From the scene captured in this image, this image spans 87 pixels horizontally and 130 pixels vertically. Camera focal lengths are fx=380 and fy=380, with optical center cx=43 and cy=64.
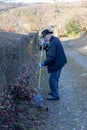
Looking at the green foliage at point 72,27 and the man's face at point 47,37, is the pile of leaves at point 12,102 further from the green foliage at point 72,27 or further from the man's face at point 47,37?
the green foliage at point 72,27

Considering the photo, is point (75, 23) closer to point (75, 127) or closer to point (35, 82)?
point (35, 82)

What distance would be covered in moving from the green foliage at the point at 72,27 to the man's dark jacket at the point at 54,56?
30766mm

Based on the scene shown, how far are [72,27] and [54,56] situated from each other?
32501 mm

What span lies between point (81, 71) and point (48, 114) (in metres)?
8.19

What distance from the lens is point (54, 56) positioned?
10.2m

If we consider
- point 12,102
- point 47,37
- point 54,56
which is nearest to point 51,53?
point 54,56

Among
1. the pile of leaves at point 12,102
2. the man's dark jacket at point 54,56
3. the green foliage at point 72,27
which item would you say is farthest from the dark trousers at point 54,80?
the green foliage at point 72,27

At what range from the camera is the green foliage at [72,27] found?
1622 inches

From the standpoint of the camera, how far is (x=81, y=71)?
1725 cm

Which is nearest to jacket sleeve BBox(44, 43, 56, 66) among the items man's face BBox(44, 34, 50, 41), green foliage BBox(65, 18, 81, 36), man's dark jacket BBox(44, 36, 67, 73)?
man's dark jacket BBox(44, 36, 67, 73)

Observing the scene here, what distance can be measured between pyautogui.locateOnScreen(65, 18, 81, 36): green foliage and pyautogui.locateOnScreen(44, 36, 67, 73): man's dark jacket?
3077 centimetres

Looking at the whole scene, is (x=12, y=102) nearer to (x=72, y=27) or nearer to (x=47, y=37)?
(x=47, y=37)

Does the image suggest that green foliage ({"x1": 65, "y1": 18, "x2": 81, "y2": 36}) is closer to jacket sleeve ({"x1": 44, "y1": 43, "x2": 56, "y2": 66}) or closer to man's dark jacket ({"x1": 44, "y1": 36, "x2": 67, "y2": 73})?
man's dark jacket ({"x1": 44, "y1": 36, "x2": 67, "y2": 73})

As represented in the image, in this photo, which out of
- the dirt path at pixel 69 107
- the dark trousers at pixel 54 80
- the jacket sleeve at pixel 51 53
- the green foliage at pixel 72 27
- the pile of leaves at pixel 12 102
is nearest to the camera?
the pile of leaves at pixel 12 102
